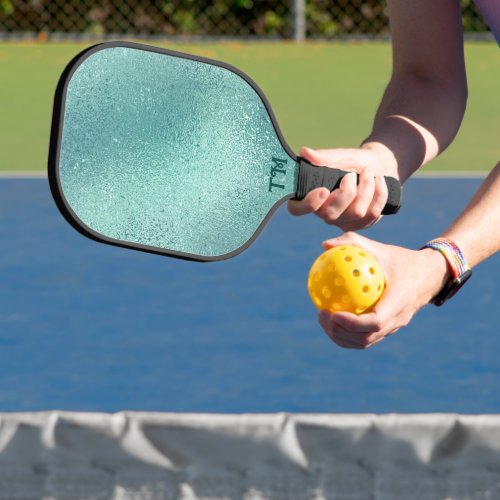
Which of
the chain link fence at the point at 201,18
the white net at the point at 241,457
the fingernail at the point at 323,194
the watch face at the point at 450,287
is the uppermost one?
the fingernail at the point at 323,194

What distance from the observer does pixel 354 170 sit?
2.34 m

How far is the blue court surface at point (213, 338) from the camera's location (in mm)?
4246

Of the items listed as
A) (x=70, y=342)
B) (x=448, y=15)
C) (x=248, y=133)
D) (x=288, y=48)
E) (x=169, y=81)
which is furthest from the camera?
(x=288, y=48)

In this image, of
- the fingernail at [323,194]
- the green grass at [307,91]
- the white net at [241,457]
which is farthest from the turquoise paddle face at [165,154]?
the green grass at [307,91]

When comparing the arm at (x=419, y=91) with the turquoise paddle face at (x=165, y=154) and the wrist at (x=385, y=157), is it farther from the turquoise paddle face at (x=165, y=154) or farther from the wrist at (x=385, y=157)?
the turquoise paddle face at (x=165, y=154)

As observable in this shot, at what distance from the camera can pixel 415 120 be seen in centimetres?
254

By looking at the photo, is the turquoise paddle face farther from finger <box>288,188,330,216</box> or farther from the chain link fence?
the chain link fence

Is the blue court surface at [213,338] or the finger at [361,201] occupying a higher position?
the finger at [361,201]

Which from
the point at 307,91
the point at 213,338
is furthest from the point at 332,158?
the point at 307,91

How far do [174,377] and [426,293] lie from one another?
2409 mm

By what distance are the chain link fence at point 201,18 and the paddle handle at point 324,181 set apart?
10907 mm

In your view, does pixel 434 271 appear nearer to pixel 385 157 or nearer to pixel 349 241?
pixel 349 241

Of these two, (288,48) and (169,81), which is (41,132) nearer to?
(288,48)

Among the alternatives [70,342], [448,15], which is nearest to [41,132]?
[70,342]
